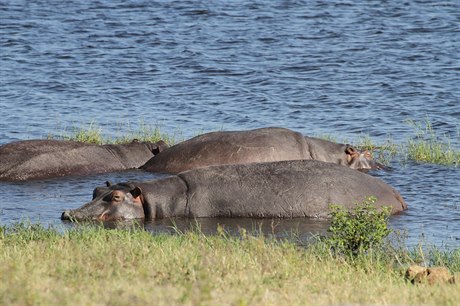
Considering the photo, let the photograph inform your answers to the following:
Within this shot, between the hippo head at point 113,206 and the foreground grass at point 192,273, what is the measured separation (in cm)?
175

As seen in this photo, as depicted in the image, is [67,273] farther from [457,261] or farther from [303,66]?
[303,66]

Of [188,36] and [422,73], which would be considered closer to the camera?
[422,73]

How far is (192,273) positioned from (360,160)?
7.49 meters

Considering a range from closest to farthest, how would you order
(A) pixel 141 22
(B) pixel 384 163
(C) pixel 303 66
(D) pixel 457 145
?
(B) pixel 384 163 → (D) pixel 457 145 → (C) pixel 303 66 → (A) pixel 141 22

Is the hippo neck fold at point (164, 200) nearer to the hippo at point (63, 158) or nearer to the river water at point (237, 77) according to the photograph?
the river water at point (237, 77)

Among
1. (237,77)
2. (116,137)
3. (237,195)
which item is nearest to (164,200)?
(237,195)

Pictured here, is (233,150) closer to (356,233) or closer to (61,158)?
(61,158)

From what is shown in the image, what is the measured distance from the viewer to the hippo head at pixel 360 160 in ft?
46.9

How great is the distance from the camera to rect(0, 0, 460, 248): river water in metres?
13.1

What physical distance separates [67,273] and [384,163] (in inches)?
326

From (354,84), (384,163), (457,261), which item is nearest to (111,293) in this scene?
(457,261)

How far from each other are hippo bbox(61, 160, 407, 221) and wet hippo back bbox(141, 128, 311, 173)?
1.92 meters

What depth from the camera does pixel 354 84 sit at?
20.5 metres

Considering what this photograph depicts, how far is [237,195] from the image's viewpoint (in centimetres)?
1144
